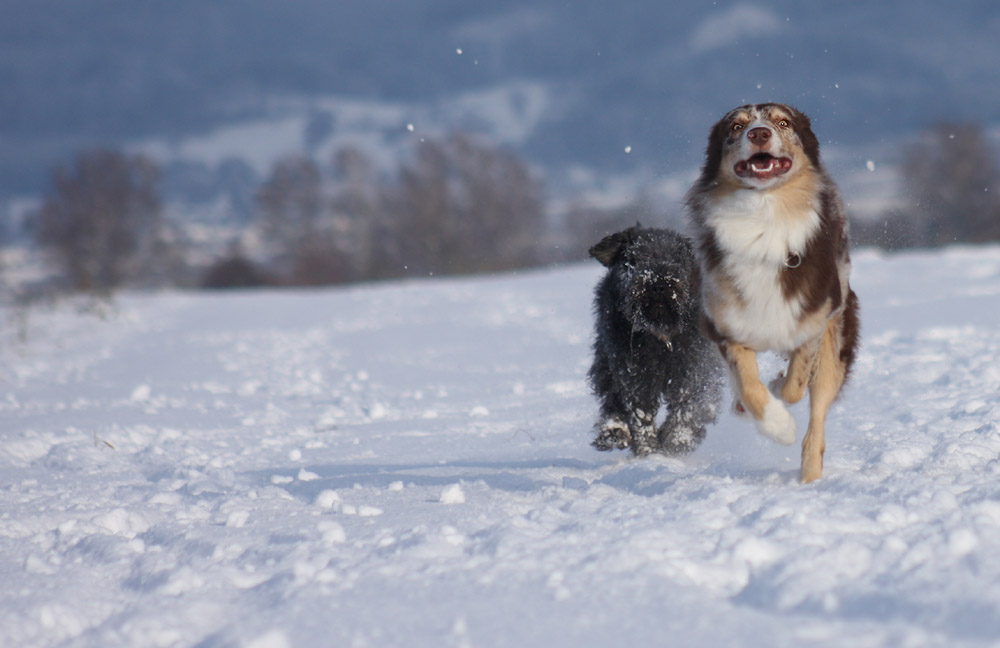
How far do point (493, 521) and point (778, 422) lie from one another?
1429mm

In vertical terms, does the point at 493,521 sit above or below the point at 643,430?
above

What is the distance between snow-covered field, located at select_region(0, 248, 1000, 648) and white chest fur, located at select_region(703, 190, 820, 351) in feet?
2.30

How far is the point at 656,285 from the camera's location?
5137 mm

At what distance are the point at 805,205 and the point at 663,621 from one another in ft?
7.49

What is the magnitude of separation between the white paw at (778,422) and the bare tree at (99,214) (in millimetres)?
42214

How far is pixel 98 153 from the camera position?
4181 cm

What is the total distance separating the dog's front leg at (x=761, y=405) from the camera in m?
3.90

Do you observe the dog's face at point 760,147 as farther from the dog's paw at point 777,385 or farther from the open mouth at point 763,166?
the dog's paw at point 777,385

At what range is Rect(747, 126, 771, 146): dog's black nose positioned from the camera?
383 centimetres

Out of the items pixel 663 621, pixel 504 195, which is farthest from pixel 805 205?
pixel 504 195

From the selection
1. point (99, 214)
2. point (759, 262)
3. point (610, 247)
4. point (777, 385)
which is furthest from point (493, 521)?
point (99, 214)

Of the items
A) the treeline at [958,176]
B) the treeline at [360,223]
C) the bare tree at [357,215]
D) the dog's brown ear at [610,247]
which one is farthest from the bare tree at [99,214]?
the dog's brown ear at [610,247]

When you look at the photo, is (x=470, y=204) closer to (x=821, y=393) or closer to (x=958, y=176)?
(x=958, y=176)

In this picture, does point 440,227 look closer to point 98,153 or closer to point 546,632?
point 98,153
